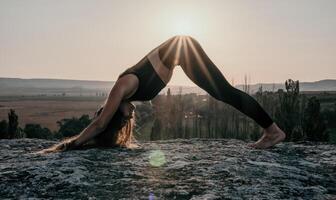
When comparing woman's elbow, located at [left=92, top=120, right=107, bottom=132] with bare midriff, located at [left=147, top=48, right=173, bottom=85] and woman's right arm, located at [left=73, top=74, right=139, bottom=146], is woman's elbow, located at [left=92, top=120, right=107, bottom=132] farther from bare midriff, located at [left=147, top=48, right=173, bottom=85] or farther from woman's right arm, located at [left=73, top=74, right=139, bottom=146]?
bare midriff, located at [left=147, top=48, right=173, bottom=85]

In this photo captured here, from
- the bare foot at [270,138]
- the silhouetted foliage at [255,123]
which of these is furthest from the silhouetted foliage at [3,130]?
the bare foot at [270,138]

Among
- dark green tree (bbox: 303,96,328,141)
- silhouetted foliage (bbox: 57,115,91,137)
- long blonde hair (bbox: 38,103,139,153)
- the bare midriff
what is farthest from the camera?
silhouetted foliage (bbox: 57,115,91,137)

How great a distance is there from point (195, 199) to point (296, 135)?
11.7 metres

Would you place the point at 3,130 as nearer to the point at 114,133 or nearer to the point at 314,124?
the point at 314,124

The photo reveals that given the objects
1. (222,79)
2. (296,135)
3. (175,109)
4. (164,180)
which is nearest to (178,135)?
(175,109)

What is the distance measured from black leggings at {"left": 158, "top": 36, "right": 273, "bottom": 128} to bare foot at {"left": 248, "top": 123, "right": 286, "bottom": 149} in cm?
8

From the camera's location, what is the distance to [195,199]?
2094mm

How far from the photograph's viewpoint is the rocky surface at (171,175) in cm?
220

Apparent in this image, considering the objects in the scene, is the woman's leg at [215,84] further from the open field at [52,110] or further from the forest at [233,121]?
the open field at [52,110]

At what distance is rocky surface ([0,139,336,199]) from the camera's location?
220cm

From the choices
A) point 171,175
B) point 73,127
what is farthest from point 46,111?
point 171,175

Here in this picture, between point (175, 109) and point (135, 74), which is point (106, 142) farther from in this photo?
point (175, 109)

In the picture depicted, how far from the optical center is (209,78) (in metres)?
4.02

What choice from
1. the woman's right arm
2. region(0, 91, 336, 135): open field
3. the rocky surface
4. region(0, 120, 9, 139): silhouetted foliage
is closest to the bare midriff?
the woman's right arm
